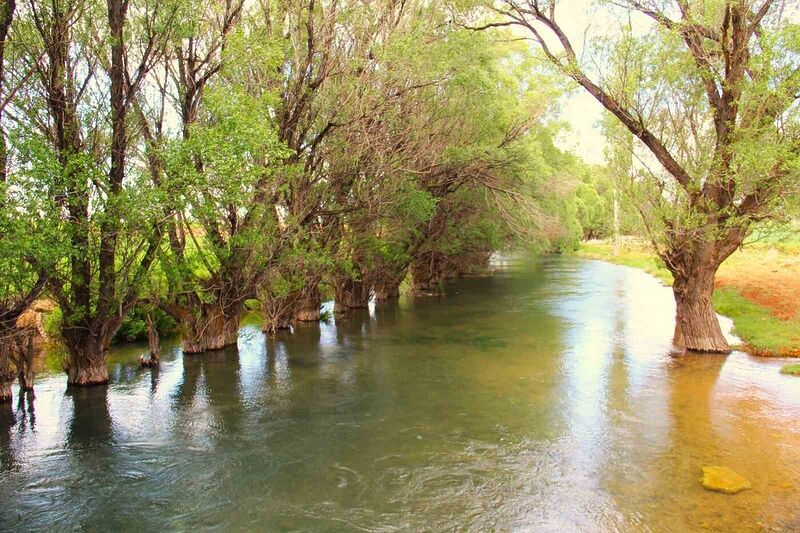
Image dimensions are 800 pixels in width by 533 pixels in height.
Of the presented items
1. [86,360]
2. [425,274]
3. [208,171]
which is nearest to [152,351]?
[86,360]

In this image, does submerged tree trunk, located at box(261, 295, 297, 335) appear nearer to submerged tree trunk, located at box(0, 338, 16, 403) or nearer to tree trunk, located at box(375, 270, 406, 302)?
tree trunk, located at box(375, 270, 406, 302)

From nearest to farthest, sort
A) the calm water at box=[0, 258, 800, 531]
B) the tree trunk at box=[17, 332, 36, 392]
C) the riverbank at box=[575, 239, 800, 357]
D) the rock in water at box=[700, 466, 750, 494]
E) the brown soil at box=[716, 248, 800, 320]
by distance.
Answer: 1. the calm water at box=[0, 258, 800, 531]
2. the rock in water at box=[700, 466, 750, 494]
3. the tree trunk at box=[17, 332, 36, 392]
4. the riverbank at box=[575, 239, 800, 357]
5. the brown soil at box=[716, 248, 800, 320]

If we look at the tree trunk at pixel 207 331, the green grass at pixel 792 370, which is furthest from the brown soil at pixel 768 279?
the tree trunk at pixel 207 331

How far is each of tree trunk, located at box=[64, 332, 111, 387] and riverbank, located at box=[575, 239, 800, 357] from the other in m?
17.0

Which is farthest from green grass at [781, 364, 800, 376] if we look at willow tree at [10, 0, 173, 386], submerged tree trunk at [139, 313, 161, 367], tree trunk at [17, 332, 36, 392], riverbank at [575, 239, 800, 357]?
tree trunk at [17, 332, 36, 392]

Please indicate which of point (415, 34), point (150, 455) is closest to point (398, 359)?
point (150, 455)

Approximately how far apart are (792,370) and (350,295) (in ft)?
67.3

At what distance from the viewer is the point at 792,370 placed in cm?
1576

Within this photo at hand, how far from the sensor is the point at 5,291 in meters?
12.3

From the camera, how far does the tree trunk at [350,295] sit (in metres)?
29.8

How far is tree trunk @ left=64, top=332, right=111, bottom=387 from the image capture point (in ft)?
50.5

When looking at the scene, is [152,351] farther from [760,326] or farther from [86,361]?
[760,326]

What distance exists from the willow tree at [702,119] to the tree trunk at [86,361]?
16.1 metres

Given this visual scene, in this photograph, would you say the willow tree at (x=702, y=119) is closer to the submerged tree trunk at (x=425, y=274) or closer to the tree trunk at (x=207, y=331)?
the tree trunk at (x=207, y=331)
